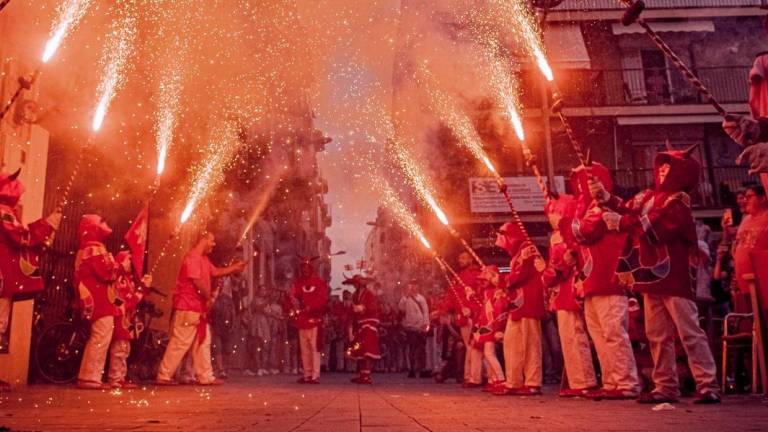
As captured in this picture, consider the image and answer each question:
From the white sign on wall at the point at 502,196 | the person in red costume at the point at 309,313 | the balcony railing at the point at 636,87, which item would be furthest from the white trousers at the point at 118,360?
the balcony railing at the point at 636,87

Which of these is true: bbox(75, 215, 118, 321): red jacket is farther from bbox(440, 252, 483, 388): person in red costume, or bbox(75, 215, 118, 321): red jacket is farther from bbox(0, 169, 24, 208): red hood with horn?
bbox(440, 252, 483, 388): person in red costume

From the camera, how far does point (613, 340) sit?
232 inches

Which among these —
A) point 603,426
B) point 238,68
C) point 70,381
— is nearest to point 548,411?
point 603,426

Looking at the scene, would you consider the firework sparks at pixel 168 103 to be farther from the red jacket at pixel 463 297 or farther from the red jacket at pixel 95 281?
the red jacket at pixel 463 297

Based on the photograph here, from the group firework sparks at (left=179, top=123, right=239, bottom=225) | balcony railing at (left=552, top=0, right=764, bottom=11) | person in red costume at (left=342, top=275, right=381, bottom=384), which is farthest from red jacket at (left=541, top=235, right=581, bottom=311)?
balcony railing at (left=552, top=0, right=764, bottom=11)

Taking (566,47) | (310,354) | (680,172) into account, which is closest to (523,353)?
(680,172)

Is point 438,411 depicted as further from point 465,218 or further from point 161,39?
point 465,218

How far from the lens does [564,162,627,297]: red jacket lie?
6.05 meters

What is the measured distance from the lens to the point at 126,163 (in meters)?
12.4

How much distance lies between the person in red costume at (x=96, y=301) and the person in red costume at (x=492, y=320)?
4666 mm

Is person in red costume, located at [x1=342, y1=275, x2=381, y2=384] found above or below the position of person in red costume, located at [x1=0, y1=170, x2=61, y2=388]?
below

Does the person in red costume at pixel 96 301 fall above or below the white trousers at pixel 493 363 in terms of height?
above

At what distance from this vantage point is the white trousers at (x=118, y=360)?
843 centimetres

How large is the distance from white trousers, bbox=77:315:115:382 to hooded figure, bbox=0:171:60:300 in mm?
1121
